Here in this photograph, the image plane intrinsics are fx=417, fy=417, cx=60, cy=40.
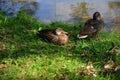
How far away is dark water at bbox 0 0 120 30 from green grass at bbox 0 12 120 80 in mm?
1074

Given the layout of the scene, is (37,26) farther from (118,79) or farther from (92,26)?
(118,79)

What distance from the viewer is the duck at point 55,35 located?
8177mm

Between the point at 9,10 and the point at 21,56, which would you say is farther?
the point at 9,10

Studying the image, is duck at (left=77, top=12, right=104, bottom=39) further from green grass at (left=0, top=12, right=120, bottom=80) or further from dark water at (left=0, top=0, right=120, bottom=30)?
dark water at (left=0, top=0, right=120, bottom=30)

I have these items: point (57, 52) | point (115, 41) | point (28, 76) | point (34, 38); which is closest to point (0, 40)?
point (34, 38)

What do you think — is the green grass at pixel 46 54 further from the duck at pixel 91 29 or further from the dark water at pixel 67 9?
the dark water at pixel 67 9

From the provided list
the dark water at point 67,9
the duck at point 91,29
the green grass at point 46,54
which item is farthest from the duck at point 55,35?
the dark water at point 67,9

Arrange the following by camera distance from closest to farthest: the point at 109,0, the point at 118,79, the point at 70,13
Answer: the point at 118,79 → the point at 70,13 → the point at 109,0

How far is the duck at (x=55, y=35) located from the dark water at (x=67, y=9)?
170 cm

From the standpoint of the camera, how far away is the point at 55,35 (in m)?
8.35

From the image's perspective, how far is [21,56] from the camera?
293 inches

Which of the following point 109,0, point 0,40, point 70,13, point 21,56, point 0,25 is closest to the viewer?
point 21,56

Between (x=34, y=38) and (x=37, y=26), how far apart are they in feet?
2.81

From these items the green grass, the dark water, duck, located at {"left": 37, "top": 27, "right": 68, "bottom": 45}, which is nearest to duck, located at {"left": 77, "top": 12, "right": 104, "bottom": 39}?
the green grass
